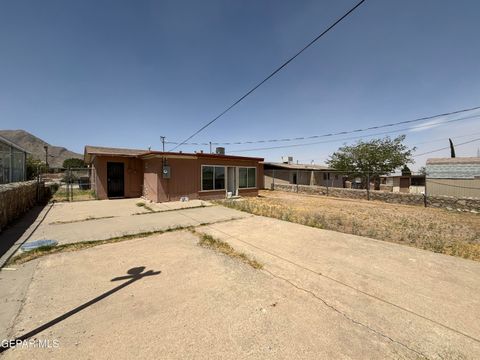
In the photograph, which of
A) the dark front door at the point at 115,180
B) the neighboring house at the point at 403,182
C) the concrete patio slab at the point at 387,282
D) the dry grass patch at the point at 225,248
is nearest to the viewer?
the concrete patio slab at the point at 387,282

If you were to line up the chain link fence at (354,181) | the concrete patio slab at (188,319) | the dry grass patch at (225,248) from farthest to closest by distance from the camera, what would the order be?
the chain link fence at (354,181) < the dry grass patch at (225,248) < the concrete patio slab at (188,319)

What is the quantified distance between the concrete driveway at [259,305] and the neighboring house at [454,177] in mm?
13189

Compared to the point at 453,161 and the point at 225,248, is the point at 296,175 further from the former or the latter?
the point at 225,248

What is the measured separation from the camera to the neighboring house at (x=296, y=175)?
2405 cm

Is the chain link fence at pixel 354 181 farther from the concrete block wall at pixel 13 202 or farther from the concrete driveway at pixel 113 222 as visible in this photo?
the concrete block wall at pixel 13 202

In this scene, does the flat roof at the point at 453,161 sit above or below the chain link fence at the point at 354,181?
above

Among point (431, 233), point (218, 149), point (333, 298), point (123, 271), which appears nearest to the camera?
point (333, 298)

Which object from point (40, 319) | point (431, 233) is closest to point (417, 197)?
point (431, 233)

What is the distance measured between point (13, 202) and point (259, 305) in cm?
933

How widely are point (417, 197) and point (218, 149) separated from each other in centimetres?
1412

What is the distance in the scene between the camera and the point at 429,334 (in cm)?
233

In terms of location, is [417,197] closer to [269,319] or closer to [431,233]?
[431,233]

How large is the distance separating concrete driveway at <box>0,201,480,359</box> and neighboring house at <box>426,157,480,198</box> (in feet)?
43.3

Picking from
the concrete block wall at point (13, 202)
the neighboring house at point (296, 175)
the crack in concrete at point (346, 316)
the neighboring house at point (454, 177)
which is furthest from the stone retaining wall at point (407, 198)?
the concrete block wall at point (13, 202)
